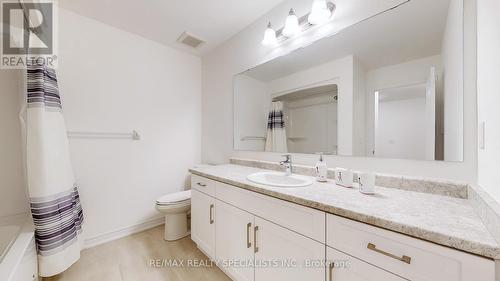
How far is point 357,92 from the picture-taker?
1229 mm

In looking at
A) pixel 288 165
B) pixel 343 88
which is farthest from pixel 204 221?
pixel 343 88

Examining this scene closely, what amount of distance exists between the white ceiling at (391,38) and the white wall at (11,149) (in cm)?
247

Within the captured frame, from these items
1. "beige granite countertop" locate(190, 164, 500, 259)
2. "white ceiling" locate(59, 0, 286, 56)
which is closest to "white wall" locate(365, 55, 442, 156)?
"beige granite countertop" locate(190, 164, 500, 259)

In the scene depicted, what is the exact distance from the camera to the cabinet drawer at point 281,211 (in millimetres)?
833

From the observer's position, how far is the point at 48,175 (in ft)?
4.10

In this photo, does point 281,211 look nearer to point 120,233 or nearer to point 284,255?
point 284,255

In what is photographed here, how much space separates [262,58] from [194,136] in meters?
1.40

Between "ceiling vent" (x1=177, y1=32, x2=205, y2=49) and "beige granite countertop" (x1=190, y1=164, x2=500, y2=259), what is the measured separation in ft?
6.38

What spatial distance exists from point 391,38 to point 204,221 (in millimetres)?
1848

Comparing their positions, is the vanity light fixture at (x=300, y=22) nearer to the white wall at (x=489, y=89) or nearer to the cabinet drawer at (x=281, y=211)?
the white wall at (x=489, y=89)

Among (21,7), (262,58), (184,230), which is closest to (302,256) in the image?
(184,230)

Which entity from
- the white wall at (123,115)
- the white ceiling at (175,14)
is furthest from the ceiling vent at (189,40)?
the white wall at (123,115)

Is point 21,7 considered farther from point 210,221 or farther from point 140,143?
point 210,221

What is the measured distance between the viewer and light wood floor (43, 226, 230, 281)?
4.64 feet
